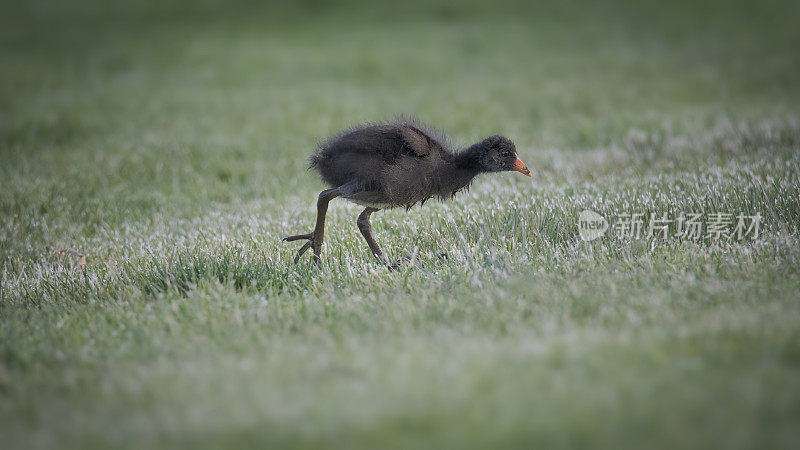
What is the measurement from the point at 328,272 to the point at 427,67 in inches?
739

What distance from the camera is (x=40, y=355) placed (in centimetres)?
482

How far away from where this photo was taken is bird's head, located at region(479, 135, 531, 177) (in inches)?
260

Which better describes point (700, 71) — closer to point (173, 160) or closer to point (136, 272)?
point (173, 160)

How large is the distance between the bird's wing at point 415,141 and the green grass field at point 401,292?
2.87 ft

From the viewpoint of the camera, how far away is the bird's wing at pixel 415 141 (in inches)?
251

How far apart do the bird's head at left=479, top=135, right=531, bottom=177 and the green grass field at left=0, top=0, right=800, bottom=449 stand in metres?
0.58

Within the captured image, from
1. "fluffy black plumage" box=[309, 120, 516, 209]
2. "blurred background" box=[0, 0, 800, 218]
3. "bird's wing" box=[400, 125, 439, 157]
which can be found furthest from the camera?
"blurred background" box=[0, 0, 800, 218]

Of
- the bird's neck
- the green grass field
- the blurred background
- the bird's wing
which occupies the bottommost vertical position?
the green grass field

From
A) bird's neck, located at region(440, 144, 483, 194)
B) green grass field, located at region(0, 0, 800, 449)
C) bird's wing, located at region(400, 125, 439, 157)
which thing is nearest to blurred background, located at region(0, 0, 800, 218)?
green grass field, located at region(0, 0, 800, 449)

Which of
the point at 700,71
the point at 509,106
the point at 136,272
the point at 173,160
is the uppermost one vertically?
the point at 700,71

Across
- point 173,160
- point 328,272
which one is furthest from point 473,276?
point 173,160

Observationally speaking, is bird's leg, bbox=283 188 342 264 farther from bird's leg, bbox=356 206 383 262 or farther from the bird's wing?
the bird's wing

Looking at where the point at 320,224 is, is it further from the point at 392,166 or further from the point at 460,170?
the point at 460,170

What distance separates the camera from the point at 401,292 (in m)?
5.52
